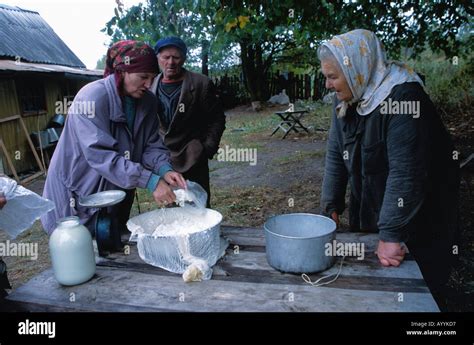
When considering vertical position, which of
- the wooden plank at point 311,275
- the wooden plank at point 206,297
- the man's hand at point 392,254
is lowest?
the wooden plank at point 206,297

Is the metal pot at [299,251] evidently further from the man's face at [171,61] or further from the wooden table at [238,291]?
the man's face at [171,61]

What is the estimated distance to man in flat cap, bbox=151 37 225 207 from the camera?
11.1ft

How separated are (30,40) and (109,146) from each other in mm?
12446

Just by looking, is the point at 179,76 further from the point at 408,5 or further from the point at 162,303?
the point at 408,5

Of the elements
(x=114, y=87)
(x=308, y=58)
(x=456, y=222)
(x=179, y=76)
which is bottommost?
(x=456, y=222)

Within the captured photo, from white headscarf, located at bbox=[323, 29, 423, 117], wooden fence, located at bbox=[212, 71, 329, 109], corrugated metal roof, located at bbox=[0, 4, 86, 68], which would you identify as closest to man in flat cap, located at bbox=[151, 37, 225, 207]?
white headscarf, located at bbox=[323, 29, 423, 117]

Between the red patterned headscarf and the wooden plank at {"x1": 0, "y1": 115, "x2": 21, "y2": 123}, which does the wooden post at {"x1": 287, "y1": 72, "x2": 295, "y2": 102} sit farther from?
the red patterned headscarf

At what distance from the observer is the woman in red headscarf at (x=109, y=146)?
194 cm

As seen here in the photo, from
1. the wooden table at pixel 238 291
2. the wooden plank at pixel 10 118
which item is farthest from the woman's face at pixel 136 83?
the wooden plank at pixel 10 118

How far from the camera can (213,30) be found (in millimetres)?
4086

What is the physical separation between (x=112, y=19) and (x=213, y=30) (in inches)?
45.7

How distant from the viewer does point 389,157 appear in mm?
1805

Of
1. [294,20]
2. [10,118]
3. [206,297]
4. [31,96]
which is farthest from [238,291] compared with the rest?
[31,96]
